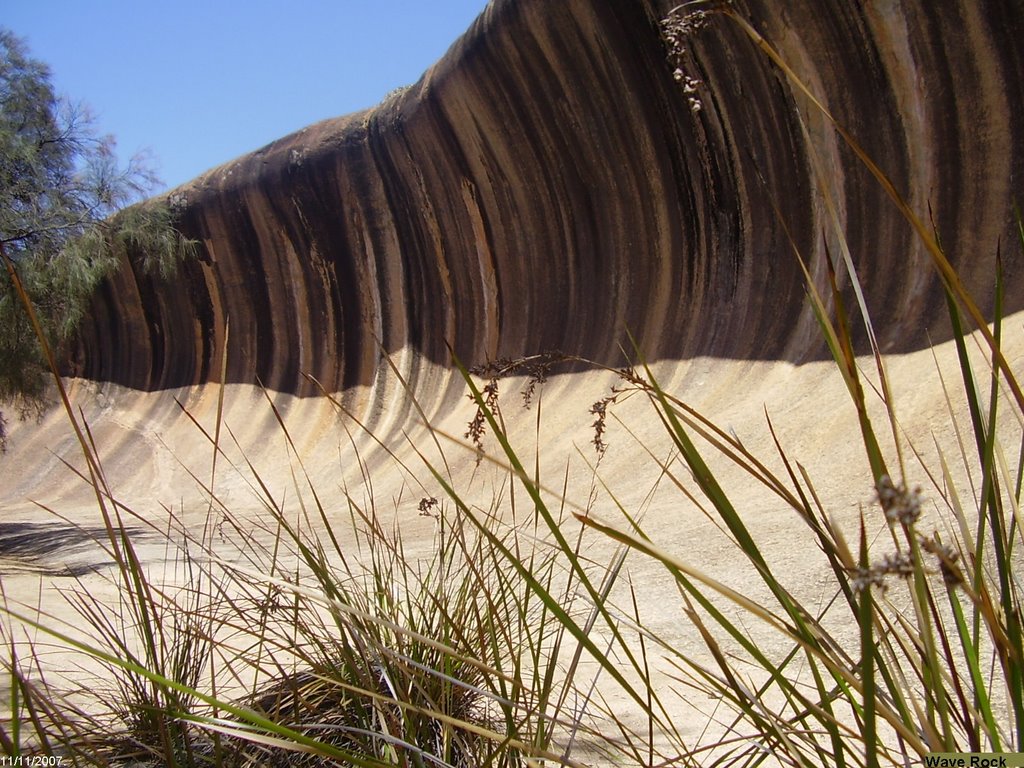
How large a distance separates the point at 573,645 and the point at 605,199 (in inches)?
262

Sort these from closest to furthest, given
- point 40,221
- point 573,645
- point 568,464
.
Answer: point 568,464
point 573,645
point 40,221

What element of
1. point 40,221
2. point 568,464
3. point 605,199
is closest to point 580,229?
point 605,199

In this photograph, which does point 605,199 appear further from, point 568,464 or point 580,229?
point 568,464

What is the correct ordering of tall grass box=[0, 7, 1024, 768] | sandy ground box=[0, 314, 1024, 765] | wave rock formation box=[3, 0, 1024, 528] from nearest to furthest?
tall grass box=[0, 7, 1024, 768], sandy ground box=[0, 314, 1024, 765], wave rock formation box=[3, 0, 1024, 528]

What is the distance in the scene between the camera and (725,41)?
729cm

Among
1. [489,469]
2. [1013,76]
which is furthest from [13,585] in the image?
[1013,76]

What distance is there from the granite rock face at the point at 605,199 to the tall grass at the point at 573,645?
6.30 ft

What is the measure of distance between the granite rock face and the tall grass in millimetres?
1920

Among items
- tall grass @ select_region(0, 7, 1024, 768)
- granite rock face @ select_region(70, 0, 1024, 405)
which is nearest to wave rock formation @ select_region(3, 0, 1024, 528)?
granite rock face @ select_region(70, 0, 1024, 405)

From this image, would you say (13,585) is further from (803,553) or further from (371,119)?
(371,119)

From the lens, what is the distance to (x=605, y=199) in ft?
29.1

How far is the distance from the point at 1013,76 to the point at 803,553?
396 cm

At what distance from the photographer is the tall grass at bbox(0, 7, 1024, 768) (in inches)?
27.0

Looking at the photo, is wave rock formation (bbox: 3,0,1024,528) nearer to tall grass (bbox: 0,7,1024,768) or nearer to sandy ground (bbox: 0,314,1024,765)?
sandy ground (bbox: 0,314,1024,765)
